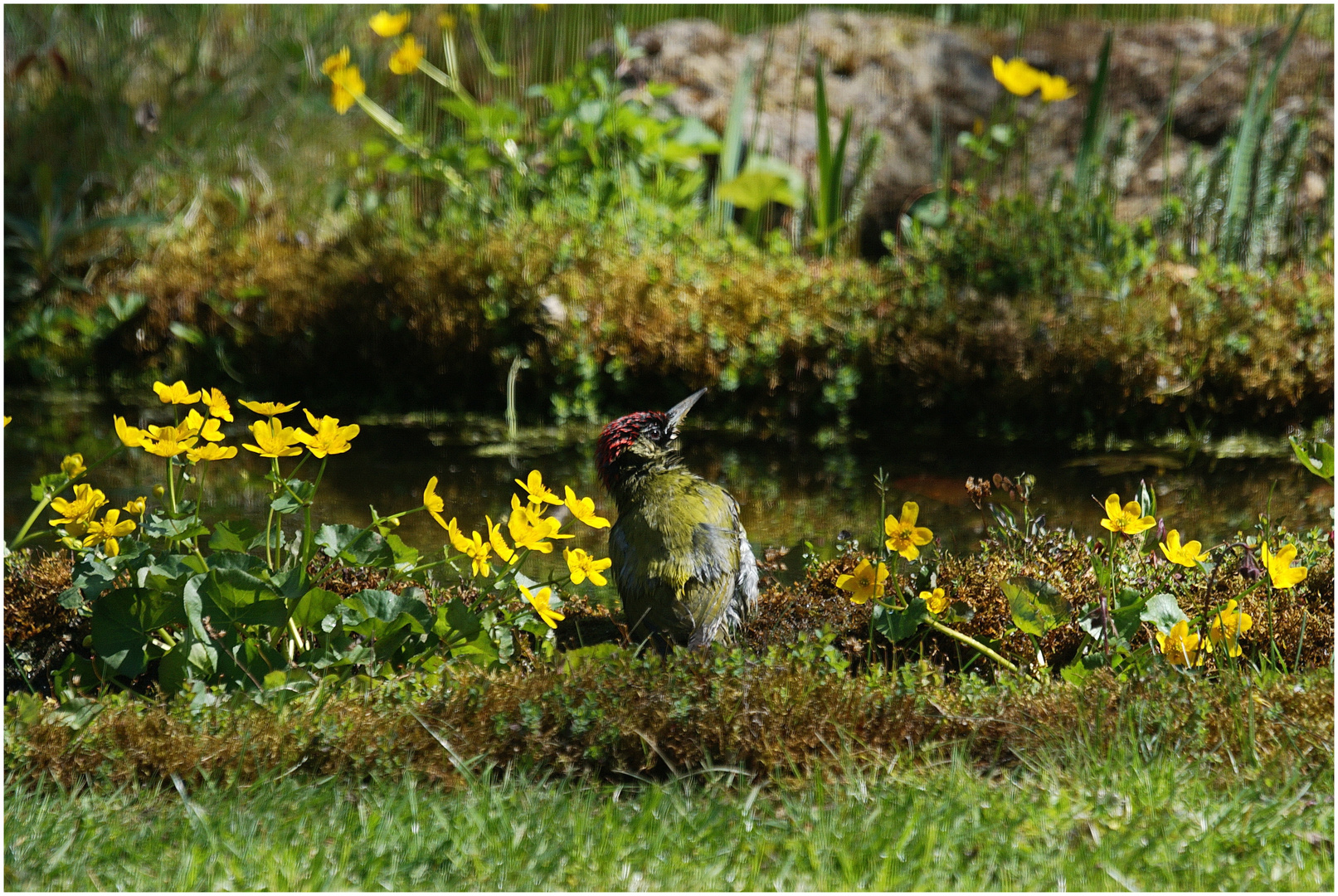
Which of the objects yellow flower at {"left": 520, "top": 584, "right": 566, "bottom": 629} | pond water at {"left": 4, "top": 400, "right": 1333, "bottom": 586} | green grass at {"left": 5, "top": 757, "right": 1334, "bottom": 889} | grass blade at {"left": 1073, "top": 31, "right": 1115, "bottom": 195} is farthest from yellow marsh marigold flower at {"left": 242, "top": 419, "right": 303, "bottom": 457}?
grass blade at {"left": 1073, "top": 31, "right": 1115, "bottom": 195}

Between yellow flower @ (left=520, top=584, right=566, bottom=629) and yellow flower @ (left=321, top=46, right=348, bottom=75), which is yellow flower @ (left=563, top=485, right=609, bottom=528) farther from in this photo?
yellow flower @ (left=321, top=46, right=348, bottom=75)

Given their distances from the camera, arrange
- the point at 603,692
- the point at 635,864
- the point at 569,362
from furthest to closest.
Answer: the point at 569,362
the point at 603,692
the point at 635,864

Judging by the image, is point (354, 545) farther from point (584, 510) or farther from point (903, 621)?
point (903, 621)

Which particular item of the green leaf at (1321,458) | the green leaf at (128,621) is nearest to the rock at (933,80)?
the green leaf at (1321,458)

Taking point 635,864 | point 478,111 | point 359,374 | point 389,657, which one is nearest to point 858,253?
point 478,111

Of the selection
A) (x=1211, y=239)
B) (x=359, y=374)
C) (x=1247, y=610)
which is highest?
(x=1211, y=239)

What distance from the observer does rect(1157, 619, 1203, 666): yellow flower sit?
281 centimetres

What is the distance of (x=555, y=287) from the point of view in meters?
5.70

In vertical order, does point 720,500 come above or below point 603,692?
above

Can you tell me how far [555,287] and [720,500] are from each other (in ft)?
9.37

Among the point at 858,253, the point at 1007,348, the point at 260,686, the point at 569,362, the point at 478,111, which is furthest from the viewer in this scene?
the point at 858,253

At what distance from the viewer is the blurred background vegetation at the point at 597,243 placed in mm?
5348

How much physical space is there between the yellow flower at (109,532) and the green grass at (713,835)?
0.63 m

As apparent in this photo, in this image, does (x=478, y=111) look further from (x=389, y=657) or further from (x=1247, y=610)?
(x=1247, y=610)
